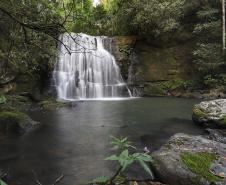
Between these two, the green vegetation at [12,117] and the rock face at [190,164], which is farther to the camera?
the green vegetation at [12,117]

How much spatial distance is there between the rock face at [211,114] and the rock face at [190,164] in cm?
312

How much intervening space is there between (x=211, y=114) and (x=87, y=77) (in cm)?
1061

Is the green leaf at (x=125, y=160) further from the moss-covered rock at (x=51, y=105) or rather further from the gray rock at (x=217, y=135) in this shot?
the moss-covered rock at (x=51, y=105)

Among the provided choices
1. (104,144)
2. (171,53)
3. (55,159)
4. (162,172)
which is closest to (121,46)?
(171,53)

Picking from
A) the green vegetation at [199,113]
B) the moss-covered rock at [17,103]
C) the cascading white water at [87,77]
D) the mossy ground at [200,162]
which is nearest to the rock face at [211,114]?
the green vegetation at [199,113]

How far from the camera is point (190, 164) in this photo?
4.25m

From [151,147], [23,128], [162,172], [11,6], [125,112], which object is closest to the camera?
[11,6]

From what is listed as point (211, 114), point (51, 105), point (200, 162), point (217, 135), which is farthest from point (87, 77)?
point (200, 162)

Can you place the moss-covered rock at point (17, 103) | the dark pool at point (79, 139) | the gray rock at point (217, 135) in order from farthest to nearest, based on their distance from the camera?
the moss-covered rock at point (17, 103), the gray rock at point (217, 135), the dark pool at point (79, 139)

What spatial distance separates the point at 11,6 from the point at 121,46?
16.0m

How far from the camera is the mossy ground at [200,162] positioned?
13.1 ft

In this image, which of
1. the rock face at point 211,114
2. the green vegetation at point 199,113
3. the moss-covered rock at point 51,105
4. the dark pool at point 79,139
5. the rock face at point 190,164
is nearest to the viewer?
the rock face at point 190,164

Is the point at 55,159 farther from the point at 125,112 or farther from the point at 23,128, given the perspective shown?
the point at 125,112

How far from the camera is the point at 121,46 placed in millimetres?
19562
